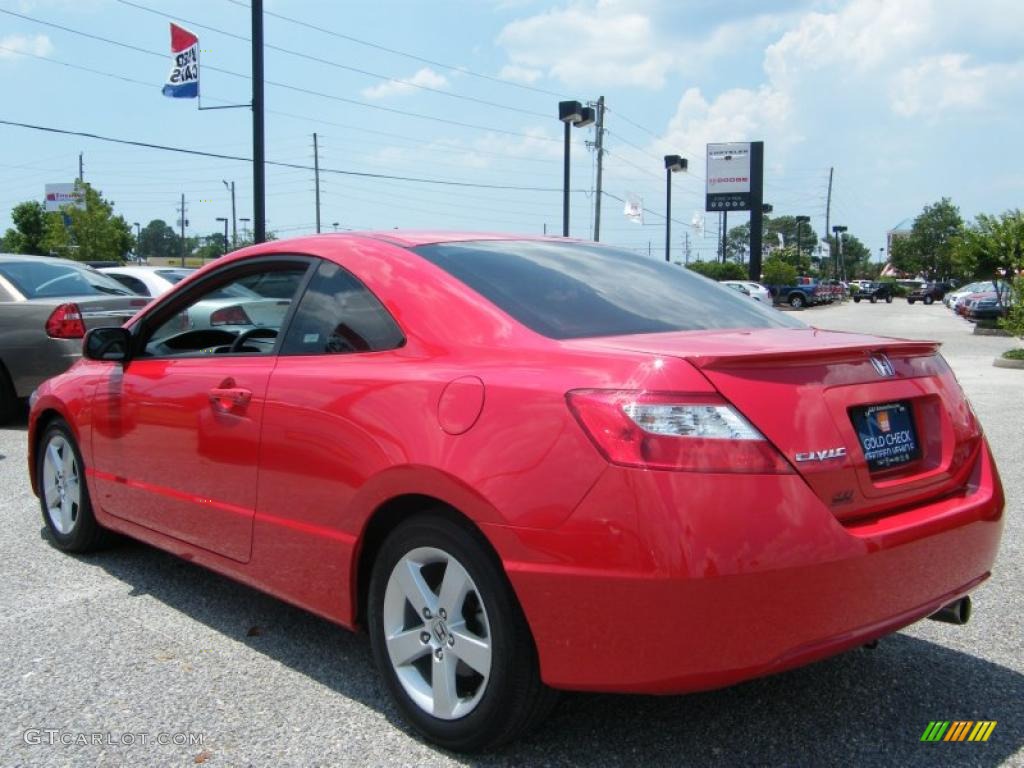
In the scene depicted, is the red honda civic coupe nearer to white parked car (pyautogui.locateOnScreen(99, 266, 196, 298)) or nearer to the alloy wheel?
the alloy wheel

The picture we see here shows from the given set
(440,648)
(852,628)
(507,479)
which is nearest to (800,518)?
(852,628)

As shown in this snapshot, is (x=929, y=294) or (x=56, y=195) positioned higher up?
(x=56, y=195)

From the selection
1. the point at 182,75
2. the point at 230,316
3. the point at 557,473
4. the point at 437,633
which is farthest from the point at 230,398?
the point at 182,75

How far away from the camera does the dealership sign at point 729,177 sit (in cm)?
5750

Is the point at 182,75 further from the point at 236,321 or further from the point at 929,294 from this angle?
the point at 929,294

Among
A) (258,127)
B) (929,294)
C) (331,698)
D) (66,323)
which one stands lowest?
(331,698)

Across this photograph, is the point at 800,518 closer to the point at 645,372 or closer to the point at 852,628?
the point at 852,628

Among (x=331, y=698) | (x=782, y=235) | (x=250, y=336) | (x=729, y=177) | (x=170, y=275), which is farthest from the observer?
(x=782, y=235)

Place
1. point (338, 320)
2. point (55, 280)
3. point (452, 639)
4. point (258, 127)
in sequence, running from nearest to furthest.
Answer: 1. point (452, 639)
2. point (338, 320)
3. point (55, 280)
4. point (258, 127)

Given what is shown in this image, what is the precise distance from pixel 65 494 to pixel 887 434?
159 inches

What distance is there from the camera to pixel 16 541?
514 cm

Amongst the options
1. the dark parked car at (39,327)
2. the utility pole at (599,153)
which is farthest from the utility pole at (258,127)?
the utility pole at (599,153)

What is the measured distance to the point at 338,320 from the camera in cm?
336

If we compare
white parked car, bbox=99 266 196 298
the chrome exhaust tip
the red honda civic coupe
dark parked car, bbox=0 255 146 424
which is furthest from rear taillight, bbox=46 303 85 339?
the chrome exhaust tip
